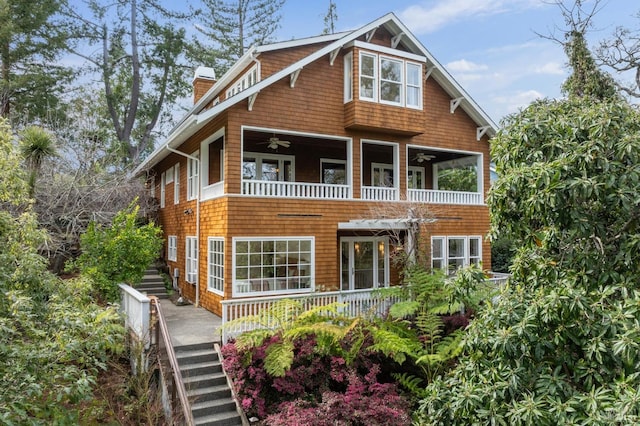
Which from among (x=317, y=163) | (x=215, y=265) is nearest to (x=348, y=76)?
(x=317, y=163)

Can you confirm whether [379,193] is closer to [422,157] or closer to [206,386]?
[422,157]

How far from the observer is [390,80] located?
1324 cm

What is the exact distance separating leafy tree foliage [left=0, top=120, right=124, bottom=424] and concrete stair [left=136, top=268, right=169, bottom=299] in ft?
33.2

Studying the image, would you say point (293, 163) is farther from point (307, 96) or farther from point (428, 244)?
point (428, 244)

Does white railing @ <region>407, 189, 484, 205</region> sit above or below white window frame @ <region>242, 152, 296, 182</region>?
below

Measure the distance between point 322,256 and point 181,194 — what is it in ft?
23.0

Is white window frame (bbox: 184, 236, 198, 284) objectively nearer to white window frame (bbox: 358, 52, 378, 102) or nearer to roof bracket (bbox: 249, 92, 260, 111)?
roof bracket (bbox: 249, 92, 260, 111)

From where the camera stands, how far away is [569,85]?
15828 mm

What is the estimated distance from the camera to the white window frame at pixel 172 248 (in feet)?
54.5

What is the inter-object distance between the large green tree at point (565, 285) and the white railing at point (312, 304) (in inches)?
207

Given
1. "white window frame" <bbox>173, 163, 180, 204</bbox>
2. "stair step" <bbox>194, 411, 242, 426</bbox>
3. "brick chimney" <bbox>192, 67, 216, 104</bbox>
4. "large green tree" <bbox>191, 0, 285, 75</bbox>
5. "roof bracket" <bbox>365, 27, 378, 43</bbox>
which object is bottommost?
"stair step" <bbox>194, 411, 242, 426</bbox>

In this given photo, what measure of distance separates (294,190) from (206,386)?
6.10 metres

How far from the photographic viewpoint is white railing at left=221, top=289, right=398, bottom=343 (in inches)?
353

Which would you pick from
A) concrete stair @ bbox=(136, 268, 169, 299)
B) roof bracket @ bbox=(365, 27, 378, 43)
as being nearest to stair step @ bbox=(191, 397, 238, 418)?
concrete stair @ bbox=(136, 268, 169, 299)
